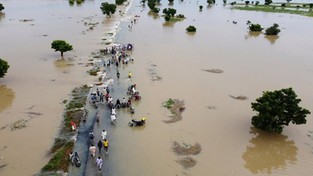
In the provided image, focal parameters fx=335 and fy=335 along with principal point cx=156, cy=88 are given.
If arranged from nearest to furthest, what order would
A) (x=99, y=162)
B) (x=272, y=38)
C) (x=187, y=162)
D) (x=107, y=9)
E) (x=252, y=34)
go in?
1. (x=99, y=162)
2. (x=187, y=162)
3. (x=272, y=38)
4. (x=252, y=34)
5. (x=107, y=9)

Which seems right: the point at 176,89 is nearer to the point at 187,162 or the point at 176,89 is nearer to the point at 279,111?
the point at 279,111

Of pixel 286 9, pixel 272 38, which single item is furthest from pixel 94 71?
pixel 286 9

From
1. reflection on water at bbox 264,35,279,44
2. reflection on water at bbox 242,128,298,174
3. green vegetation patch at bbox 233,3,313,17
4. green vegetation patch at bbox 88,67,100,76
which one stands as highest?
green vegetation patch at bbox 233,3,313,17

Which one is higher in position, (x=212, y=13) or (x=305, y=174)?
(x=212, y=13)

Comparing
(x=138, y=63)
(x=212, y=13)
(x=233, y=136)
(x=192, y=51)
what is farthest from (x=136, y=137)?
(x=212, y=13)

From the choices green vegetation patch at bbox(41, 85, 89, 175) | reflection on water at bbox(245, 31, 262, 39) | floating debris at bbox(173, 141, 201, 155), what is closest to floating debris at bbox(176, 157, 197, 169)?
floating debris at bbox(173, 141, 201, 155)

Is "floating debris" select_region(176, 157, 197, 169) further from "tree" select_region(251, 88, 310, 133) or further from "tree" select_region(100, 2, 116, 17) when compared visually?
"tree" select_region(100, 2, 116, 17)

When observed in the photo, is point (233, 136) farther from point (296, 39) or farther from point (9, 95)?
point (296, 39)
